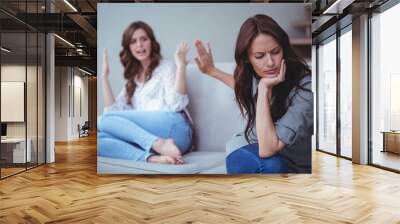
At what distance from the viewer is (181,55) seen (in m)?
6.35

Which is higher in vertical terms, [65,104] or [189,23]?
[189,23]

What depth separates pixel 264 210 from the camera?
14.0 ft

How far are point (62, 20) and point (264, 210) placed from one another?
6.16 meters

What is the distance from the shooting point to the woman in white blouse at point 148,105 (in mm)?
6309

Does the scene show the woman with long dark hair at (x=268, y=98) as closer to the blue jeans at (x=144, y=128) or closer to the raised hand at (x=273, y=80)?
the raised hand at (x=273, y=80)

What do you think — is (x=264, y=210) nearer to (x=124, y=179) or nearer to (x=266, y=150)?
(x=266, y=150)

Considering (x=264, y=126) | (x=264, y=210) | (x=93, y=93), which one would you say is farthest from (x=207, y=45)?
(x=93, y=93)

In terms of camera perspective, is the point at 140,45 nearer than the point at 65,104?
Yes

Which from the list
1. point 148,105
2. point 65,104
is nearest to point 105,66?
point 148,105

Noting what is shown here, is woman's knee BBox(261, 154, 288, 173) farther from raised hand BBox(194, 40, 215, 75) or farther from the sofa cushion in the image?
raised hand BBox(194, 40, 215, 75)

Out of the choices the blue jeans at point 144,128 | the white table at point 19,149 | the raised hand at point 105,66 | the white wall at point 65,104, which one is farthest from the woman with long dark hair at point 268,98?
the white wall at point 65,104

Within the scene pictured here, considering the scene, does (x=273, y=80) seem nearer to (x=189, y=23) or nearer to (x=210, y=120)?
(x=210, y=120)

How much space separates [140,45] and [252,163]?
2.70m

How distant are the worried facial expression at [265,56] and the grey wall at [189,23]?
327 millimetres
